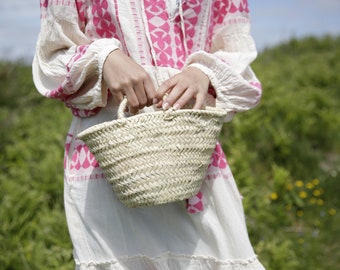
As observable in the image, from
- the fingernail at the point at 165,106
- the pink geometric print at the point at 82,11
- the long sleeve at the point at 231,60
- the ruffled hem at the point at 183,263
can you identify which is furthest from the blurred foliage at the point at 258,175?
the fingernail at the point at 165,106

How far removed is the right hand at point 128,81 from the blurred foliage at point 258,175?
1.56m

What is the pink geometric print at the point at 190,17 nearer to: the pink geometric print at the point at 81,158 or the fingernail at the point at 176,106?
the fingernail at the point at 176,106

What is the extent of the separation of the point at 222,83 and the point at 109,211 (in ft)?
1.39

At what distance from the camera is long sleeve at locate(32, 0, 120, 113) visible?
1.20 metres

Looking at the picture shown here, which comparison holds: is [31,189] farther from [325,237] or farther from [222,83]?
[222,83]

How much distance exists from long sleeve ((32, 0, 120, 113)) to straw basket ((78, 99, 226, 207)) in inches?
5.5

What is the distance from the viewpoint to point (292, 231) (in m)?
3.07

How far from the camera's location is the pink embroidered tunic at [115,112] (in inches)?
50.1

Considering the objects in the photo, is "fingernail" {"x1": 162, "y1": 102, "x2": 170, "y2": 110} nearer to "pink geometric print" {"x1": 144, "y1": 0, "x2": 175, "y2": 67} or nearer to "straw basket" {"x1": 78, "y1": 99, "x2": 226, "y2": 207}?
"straw basket" {"x1": 78, "y1": 99, "x2": 226, "y2": 207}

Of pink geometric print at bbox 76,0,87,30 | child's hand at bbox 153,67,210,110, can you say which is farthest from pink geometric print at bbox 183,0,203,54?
pink geometric print at bbox 76,0,87,30

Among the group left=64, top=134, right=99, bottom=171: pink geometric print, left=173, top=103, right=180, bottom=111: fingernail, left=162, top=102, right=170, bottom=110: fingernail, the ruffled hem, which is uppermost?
left=162, top=102, right=170, bottom=110: fingernail

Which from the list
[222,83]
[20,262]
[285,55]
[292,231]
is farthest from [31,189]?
[285,55]

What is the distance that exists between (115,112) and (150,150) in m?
0.25

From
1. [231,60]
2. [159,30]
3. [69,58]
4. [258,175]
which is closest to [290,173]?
[258,175]
